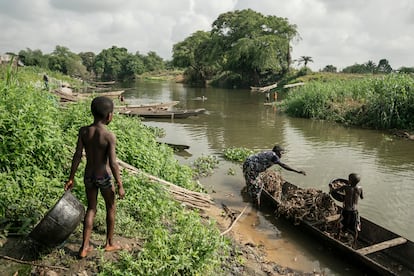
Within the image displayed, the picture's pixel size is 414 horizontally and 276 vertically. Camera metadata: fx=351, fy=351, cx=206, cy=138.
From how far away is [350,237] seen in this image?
6.78 meters

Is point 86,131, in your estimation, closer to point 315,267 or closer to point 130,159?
point 130,159

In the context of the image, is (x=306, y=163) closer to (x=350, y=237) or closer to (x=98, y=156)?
(x=350, y=237)

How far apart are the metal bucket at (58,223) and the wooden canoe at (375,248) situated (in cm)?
437

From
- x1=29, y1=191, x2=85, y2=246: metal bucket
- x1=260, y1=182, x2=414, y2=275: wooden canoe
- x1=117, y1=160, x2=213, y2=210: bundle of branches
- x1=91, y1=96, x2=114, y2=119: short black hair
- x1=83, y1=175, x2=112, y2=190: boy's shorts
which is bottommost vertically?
x1=260, y1=182, x2=414, y2=275: wooden canoe

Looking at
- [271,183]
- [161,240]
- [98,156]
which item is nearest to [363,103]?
[271,183]

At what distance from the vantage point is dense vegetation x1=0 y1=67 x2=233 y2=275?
4066mm

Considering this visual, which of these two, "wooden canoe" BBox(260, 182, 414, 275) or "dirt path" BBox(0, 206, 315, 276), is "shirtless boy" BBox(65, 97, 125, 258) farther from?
"wooden canoe" BBox(260, 182, 414, 275)

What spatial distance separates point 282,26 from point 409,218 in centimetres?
4545

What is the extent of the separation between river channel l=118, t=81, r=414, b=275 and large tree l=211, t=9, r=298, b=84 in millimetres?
24625

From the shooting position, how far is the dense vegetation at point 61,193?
13.3 feet

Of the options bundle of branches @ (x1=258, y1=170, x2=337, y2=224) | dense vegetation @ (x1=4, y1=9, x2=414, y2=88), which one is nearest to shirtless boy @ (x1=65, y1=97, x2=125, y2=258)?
bundle of branches @ (x1=258, y1=170, x2=337, y2=224)

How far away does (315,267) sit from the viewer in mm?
6121

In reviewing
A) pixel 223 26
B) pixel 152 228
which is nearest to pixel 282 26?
pixel 223 26

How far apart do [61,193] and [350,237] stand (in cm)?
529
